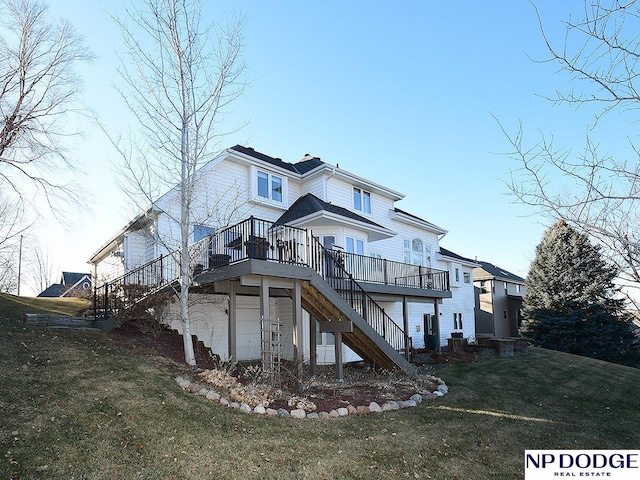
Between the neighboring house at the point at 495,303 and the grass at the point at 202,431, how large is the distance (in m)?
24.5

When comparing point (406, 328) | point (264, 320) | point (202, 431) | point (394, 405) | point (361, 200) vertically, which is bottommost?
point (394, 405)

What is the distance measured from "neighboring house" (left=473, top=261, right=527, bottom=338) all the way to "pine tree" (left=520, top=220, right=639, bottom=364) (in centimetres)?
764

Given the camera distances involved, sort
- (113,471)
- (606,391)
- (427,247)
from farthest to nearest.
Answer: (427,247)
(606,391)
(113,471)

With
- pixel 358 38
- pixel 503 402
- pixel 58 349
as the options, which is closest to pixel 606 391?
pixel 503 402

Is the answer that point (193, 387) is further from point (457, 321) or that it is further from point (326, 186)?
point (457, 321)

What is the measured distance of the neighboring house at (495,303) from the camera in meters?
34.6

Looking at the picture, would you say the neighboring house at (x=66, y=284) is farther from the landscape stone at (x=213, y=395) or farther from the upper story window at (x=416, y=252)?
the landscape stone at (x=213, y=395)

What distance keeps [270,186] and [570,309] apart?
20184 millimetres

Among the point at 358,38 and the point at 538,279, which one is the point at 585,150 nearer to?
the point at 358,38

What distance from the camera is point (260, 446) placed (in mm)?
6434

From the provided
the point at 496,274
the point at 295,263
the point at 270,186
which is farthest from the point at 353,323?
the point at 496,274

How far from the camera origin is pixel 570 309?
25.2 meters

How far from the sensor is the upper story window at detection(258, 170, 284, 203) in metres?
17.1

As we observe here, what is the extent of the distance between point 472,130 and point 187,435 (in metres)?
6.67
